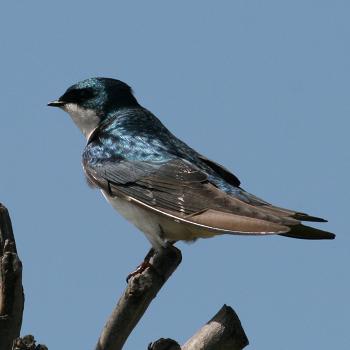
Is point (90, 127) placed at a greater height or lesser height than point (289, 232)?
greater

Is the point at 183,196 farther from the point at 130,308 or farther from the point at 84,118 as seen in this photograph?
the point at 130,308

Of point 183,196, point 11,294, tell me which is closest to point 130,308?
point 11,294

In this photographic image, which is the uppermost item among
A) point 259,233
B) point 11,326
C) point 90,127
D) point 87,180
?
point 90,127

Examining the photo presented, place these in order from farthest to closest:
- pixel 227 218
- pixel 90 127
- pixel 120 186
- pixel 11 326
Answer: pixel 90 127, pixel 120 186, pixel 227 218, pixel 11 326

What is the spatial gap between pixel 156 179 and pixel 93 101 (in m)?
1.16

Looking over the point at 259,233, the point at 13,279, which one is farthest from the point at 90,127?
the point at 13,279

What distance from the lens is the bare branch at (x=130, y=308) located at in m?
3.24

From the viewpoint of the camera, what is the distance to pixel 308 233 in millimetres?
4207

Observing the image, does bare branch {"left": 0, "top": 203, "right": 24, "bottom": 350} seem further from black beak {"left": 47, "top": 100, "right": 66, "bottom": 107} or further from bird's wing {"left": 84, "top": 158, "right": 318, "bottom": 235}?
black beak {"left": 47, "top": 100, "right": 66, "bottom": 107}

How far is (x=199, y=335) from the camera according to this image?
321 centimetres

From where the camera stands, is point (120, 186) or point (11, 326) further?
point (120, 186)

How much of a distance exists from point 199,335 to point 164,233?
1.75 meters

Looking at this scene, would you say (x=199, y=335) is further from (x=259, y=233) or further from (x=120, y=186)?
(x=120, y=186)

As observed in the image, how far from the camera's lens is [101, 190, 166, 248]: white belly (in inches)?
192
